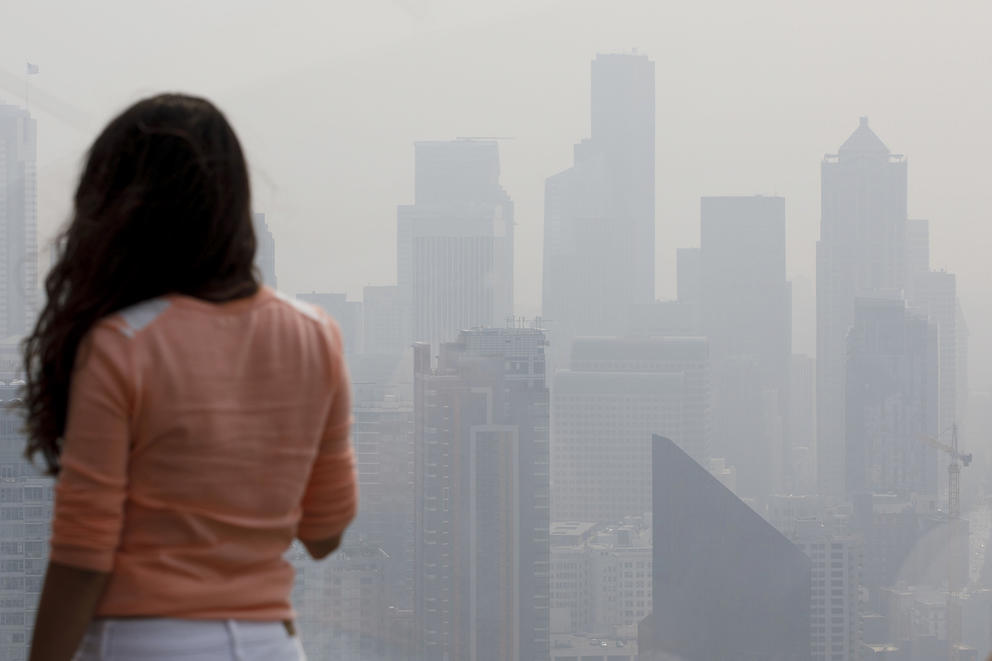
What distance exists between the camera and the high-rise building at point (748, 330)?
68.8ft

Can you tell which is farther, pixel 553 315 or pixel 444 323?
pixel 553 315

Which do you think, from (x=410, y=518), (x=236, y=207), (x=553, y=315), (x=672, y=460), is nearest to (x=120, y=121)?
(x=236, y=207)

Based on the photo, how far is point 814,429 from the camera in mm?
21156

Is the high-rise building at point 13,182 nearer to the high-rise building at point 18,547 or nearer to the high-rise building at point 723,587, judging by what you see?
the high-rise building at point 18,547

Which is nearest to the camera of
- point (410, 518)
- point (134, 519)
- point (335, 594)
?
point (134, 519)

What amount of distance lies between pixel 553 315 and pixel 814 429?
536 cm

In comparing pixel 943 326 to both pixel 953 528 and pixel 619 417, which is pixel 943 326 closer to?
pixel 953 528

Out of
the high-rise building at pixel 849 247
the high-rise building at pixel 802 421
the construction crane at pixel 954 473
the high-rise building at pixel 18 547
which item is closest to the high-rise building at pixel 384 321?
the high-rise building at pixel 18 547

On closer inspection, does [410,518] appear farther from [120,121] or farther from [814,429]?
[120,121]

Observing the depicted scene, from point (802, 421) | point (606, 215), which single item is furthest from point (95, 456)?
point (606, 215)

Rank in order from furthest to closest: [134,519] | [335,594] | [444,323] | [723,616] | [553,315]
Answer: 1. [553,315]
2. [444,323]
3. [723,616]
4. [335,594]
5. [134,519]

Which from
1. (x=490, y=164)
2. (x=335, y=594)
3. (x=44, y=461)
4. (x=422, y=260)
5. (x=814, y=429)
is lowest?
(x=335, y=594)

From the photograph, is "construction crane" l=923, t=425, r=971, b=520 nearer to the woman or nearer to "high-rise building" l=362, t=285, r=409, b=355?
"high-rise building" l=362, t=285, r=409, b=355

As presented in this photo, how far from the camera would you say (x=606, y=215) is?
1027 inches
